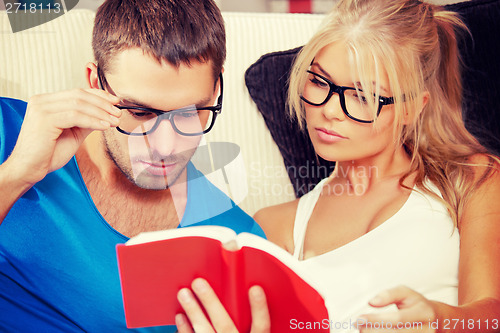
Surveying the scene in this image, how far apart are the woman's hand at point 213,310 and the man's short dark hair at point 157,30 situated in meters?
0.36

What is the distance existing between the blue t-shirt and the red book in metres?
0.16

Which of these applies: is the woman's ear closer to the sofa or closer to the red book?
the sofa

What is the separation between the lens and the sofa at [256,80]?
924 mm

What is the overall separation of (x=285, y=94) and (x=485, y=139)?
444 mm

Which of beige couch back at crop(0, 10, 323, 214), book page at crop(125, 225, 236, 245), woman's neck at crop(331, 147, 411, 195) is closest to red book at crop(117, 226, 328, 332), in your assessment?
book page at crop(125, 225, 236, 245)

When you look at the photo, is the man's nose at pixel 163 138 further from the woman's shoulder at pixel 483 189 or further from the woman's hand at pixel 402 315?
the woman's shoulder at pixel 483 189

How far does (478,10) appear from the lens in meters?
1.09

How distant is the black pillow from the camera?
104cm

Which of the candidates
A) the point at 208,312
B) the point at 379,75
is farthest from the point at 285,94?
the point at 208,312

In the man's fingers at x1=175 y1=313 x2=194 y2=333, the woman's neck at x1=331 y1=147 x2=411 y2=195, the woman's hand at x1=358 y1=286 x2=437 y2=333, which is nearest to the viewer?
the woman's hand at x1=358 y1=286 x2=437 y2=333

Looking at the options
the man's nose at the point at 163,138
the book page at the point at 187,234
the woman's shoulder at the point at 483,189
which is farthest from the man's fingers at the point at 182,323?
the woman's shoulder at the point at 483,189

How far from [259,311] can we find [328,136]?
362 mm

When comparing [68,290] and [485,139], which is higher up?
[485,139]

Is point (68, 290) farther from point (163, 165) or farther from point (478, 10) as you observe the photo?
point (478, 10)
